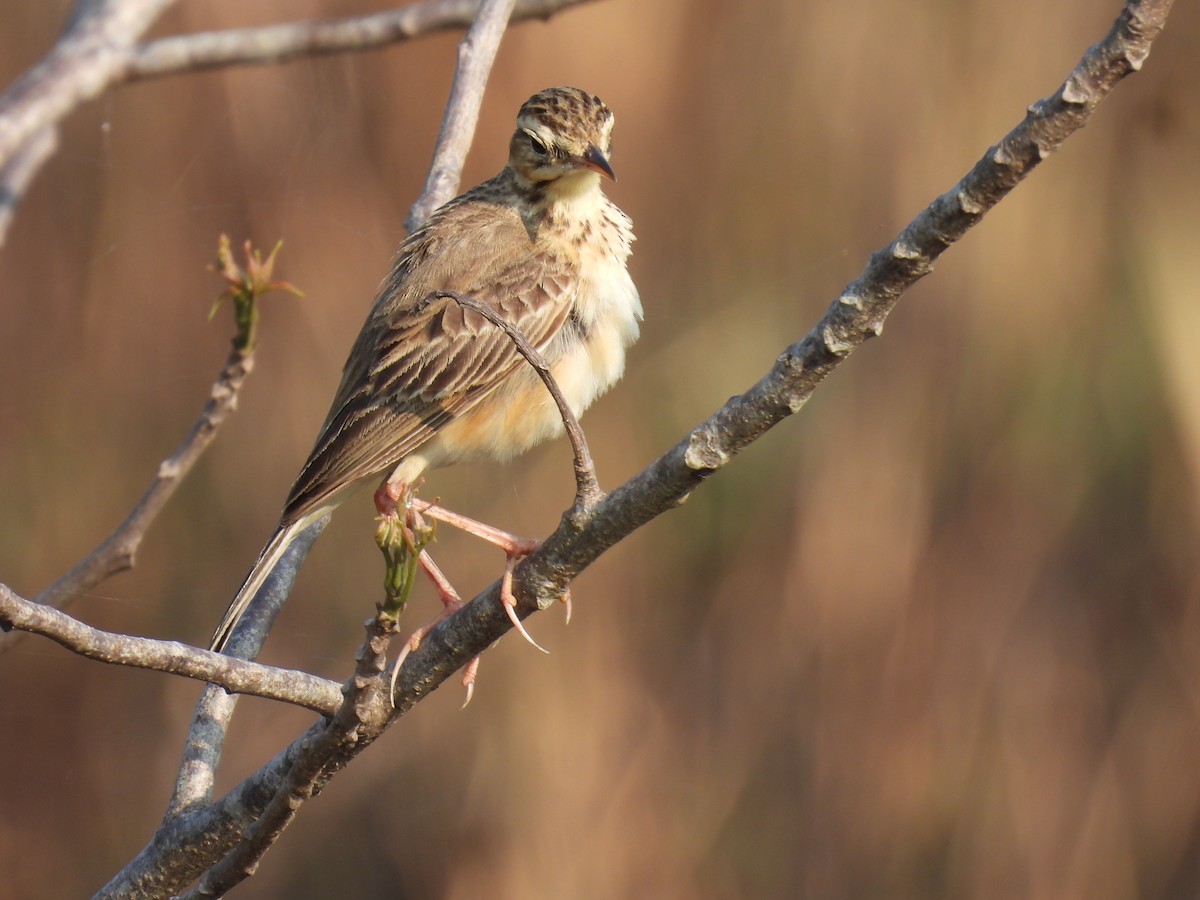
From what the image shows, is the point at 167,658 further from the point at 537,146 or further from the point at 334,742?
the point at 537,146

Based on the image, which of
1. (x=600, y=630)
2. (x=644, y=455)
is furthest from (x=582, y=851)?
(x=644, y=455)

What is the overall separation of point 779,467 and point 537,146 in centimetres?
201

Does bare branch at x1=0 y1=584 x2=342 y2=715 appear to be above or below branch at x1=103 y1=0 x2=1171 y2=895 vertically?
below

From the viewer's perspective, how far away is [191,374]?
545 centimetres

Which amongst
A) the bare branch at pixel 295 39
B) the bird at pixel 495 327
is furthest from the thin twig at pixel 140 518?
the bare branch at pixel 295 39

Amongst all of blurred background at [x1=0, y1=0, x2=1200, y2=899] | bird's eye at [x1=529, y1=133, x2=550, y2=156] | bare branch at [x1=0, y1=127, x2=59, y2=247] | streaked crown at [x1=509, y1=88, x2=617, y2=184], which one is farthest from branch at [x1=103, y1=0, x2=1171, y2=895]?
blurred background at [x1=0, y1=0, x2=1200, y2=899]

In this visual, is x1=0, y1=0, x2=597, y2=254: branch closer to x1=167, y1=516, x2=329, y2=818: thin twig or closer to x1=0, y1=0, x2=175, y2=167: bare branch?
x1=0, y1=0, x2=175, y2=167: bare branch

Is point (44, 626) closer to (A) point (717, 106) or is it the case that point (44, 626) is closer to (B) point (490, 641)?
(B) point (490, 641)

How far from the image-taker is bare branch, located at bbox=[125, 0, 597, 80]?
2535 millimetres

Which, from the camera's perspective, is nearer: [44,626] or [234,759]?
[44,626]

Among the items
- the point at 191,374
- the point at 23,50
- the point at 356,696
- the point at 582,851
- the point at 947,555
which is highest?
the point at 23,50

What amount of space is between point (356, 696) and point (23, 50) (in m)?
4.62

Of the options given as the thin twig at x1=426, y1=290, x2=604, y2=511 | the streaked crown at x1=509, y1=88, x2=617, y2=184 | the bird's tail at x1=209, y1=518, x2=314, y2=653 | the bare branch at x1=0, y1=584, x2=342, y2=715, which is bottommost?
the bare branch at x1=0, y1=584, x2=342, y2=715

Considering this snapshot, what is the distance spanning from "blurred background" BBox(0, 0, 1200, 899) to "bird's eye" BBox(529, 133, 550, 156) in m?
1.60
